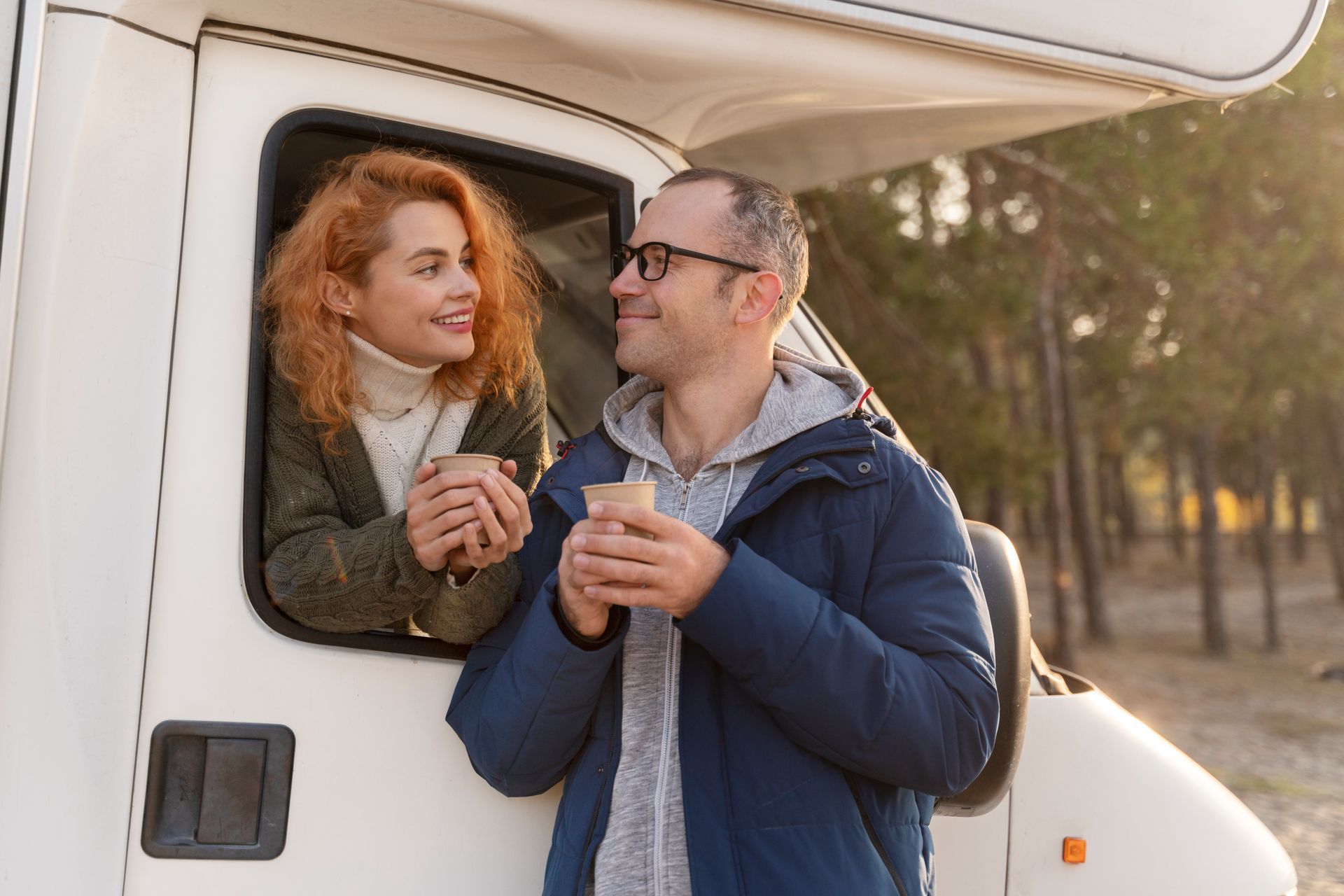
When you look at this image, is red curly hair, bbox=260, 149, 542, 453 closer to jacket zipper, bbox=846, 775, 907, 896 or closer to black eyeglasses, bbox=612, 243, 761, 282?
black eyeglasses, bbox=612, 243, 761, 282

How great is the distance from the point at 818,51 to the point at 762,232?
338mm

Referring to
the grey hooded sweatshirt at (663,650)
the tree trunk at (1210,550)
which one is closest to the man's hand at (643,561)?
the grey hooded sweatshirt at (663,650)

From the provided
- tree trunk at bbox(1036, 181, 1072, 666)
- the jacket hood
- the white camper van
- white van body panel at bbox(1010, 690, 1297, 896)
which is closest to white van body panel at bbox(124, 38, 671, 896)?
the white camper van

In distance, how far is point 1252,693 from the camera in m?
13.1

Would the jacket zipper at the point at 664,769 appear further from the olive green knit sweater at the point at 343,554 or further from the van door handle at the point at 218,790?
the van door handle at the point at 218,790

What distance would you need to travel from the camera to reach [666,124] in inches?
85.7

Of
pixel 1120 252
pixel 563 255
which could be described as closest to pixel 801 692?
pixel 563 255

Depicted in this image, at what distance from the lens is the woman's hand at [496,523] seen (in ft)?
5.28

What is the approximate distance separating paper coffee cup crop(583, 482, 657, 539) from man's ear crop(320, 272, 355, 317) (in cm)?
68

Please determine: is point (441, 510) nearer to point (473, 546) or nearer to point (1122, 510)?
point (473, 546)

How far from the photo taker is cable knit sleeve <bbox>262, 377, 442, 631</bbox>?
5.60 feet

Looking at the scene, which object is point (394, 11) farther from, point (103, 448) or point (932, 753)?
point (932, 753)

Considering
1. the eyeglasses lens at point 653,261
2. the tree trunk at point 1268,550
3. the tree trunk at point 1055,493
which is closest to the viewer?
the eyeglasses lens at point 653,261

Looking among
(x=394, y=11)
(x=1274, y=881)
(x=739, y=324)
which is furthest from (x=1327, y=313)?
(x=394, y=11)
